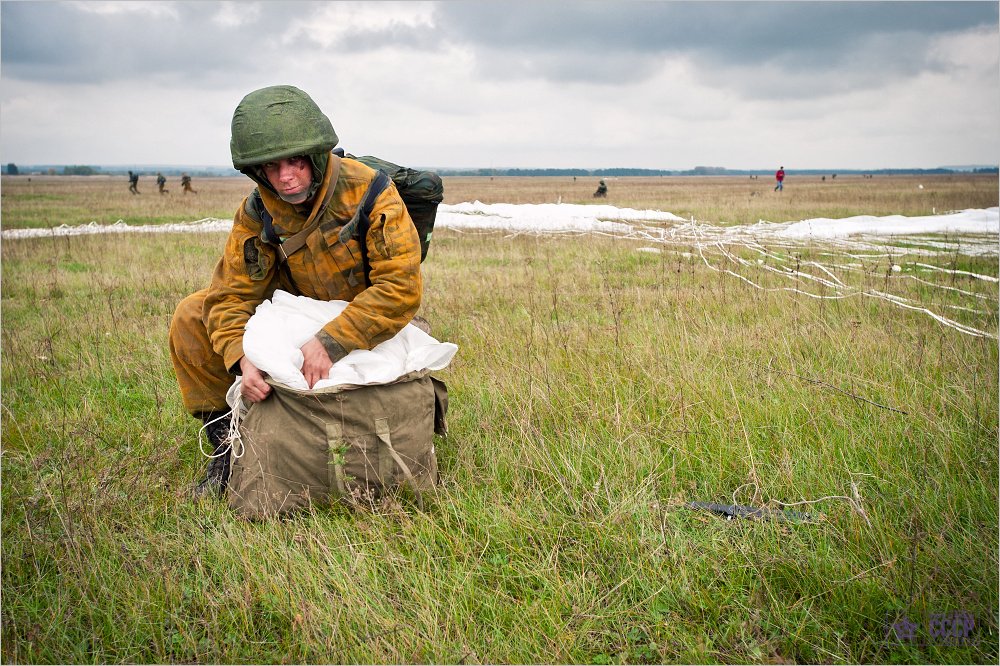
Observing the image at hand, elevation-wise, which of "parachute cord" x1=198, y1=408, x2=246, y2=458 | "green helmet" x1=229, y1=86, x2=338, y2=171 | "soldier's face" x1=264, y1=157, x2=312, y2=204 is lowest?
"parachute cord" x1=198, y1=408, x2=246, y2=458

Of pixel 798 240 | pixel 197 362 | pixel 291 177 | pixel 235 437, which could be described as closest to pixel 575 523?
pixel 235 437

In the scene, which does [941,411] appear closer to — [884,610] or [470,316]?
[884,610]

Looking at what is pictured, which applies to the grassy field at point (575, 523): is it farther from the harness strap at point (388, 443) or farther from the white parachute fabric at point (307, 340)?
the white parachute fabric at point (307, 340)

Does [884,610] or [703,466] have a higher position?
[703,466]

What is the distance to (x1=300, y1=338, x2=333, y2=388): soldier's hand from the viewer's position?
93.8 inches

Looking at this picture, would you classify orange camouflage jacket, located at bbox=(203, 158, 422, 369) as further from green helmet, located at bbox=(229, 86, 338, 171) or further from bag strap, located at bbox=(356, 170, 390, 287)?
green helmet, located at bbox=(229, 86, 338, 171)

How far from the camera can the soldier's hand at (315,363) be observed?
2383 mm

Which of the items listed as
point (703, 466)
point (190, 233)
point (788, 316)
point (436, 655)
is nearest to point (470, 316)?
point (788, 316)

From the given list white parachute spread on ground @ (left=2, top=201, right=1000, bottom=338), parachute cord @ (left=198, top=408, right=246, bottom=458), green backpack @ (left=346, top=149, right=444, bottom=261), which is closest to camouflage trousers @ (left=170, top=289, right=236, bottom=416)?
parachute cord @ (left=198, top=408, right=246, bottom=458)

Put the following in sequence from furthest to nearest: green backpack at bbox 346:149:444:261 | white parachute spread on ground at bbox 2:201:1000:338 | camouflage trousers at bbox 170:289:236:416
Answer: white parachute spread on ground at bbox 2:201:1000:338 < green backpack at bbox 346:149:444:261 < camouflage trousers at bbox 170:289:236:416

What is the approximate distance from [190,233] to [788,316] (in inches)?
461

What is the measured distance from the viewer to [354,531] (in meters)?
2.24

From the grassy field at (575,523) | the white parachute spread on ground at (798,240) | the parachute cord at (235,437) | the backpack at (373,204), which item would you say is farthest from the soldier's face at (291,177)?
the white parachute spread on ground at (798,240)

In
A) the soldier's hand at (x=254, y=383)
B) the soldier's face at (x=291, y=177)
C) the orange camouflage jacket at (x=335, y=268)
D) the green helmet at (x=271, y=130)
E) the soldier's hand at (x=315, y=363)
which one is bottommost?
→ the soldier's hand at (x=254, y=383)
